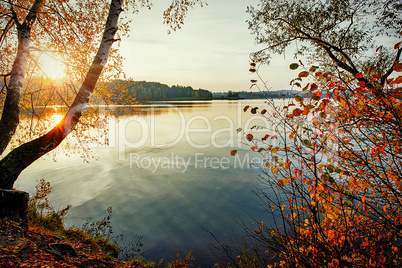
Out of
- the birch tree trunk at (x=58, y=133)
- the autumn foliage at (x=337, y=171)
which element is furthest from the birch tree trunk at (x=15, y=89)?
the autumn foliage at (x=337, y=171)

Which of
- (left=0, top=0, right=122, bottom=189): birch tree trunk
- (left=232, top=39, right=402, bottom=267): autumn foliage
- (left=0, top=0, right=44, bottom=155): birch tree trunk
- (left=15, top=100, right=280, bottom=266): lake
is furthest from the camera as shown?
(left=15, top=100, right=280, bottom=266): lake

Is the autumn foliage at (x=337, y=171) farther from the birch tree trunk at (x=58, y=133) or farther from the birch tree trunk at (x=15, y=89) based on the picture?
the birch tree trunk at (x=15, y=89)

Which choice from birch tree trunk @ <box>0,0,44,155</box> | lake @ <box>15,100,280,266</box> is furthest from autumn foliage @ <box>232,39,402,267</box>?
birch tree trunk @ <box>0,0,44,155</box>

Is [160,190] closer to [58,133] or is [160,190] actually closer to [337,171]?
[58,133]

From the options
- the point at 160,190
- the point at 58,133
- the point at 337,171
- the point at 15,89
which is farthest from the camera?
the point at 160,190

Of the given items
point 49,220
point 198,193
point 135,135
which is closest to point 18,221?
point 49,220

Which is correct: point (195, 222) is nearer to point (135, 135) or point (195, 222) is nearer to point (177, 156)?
point (177, 156)

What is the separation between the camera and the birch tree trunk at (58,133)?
457 cm

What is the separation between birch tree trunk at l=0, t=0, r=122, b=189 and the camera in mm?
4573

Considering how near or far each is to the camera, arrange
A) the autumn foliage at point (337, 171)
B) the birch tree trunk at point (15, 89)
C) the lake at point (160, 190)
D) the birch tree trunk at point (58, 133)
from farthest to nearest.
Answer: the lake at point (160, 190)
the birch tree trunk at point (15, 89)
the birch tree trunk at point (58, 133)
the autumn foliage at point (337, 171)

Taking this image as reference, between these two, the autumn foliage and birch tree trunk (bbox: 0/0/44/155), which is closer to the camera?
the autumn foliage

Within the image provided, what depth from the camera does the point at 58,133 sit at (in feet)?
16.4

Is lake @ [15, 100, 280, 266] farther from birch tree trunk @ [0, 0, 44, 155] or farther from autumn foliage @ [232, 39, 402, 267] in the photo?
autumn foliage @ [232, 39, 402, 267]

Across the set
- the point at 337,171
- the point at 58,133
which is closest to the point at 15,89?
the point at 58,133
